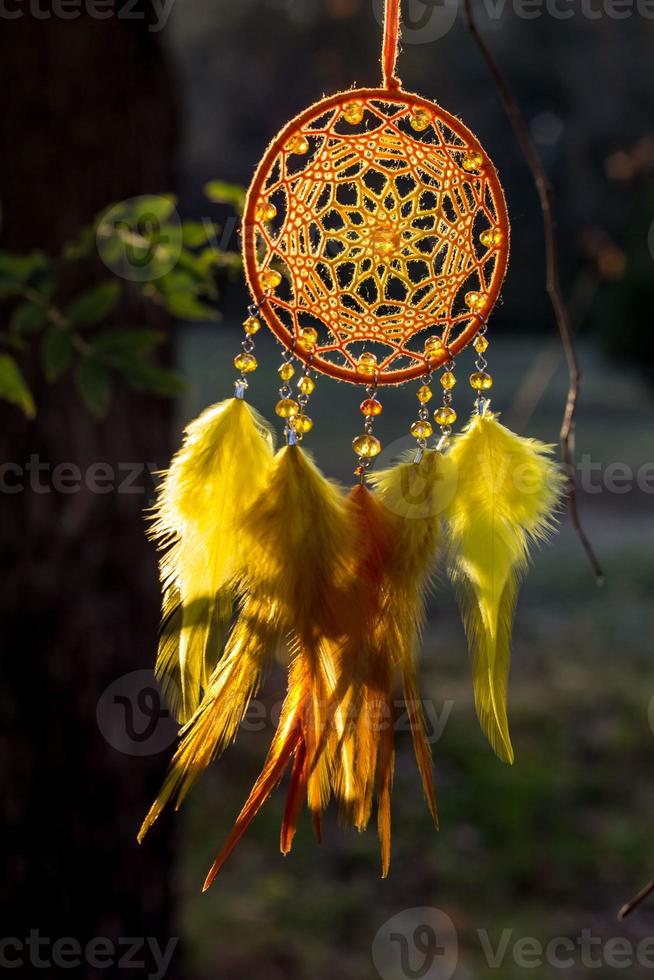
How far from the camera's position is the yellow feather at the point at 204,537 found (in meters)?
0.75

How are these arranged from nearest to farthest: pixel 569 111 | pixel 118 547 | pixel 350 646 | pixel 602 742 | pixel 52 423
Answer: pixel 350 646, pixel 52 423, pixel 118 547, pixel 602 742, pixel 569 111

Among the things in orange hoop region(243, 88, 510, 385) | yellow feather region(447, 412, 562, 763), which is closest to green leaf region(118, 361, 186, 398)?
orange hoop region(243, 88, 510, 385)

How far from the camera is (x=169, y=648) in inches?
30.3

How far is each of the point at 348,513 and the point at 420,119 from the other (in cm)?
29

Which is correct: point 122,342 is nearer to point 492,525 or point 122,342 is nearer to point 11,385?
point 11,385

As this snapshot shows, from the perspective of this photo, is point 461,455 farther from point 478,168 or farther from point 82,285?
point 82,285

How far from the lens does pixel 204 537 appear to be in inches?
29.5

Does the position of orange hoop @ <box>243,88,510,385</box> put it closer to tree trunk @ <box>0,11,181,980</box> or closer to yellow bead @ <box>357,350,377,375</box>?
yellow bead @ <box>357,350,377,375</box>

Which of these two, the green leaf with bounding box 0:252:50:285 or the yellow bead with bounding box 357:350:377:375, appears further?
the green leaf with bounding box 0:252:50:285

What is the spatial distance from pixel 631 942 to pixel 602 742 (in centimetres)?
92

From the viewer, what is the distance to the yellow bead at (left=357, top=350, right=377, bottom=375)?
76 cm

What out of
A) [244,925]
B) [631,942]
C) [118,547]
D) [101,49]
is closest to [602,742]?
[631,942]

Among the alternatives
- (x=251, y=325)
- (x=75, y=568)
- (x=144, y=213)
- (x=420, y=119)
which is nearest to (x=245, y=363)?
(x=251, y=325)

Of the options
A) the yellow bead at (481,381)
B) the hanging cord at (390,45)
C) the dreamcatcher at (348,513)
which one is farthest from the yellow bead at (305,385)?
the hanging cord at (390,45)
